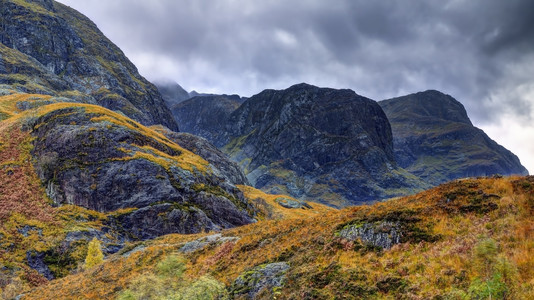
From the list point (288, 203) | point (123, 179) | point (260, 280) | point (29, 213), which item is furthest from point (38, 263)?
A: point (288, 203)

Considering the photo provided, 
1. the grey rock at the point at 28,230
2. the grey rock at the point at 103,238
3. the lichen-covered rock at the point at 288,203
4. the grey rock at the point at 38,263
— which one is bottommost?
the grey rock at the point at 38,263

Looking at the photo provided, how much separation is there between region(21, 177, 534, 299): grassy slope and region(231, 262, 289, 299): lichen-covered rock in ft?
2.57

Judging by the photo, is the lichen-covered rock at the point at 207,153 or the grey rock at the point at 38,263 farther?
the lichen-covered rock at the point at 207,153

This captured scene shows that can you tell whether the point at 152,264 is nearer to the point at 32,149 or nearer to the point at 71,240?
the point at 71,240

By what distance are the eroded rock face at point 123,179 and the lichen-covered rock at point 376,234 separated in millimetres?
43945

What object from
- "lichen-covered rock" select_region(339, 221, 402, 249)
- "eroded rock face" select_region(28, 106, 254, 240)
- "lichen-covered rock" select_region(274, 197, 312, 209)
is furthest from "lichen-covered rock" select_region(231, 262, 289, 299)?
"lichen-covered rock" select_region(274, 197, 312, 209)

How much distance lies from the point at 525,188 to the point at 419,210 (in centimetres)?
535

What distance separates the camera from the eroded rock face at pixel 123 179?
5506cm

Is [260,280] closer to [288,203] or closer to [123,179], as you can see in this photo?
[123,179]

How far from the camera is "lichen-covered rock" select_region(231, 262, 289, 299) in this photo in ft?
56.2

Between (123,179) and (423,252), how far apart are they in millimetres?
57551

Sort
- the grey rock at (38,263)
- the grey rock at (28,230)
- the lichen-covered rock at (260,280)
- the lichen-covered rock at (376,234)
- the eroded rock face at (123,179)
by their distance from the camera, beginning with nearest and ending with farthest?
the lichen-covered rock at (376,234) < the lichen-covered rock at (260,280) < the grey rock at (38,263) < the grey rock at (28,230) < the eroded rock face at (123,179)

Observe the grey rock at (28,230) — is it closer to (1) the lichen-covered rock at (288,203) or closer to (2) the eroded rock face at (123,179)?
(2) the eroded rock face at (123,179)

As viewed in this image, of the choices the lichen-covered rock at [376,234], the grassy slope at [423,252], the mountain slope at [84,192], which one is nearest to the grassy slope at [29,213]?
the mountain slope at [84,192]
